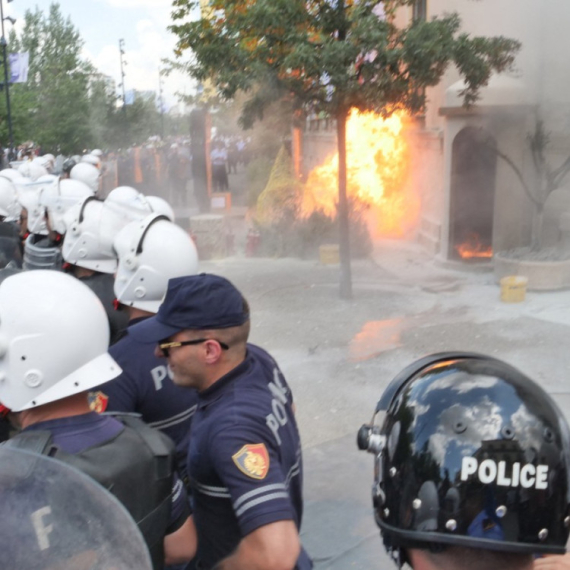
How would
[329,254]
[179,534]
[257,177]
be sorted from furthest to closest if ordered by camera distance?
[257,177] → [329,254] → [179,534]

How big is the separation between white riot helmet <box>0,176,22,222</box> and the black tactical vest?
221 inches

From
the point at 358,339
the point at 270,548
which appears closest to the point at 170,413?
the point at 270,548

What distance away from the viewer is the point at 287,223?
507 inches

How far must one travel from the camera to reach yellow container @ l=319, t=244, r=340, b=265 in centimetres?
1196

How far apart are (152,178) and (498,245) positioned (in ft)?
49.0

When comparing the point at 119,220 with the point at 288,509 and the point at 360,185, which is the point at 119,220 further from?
the point at 360,185

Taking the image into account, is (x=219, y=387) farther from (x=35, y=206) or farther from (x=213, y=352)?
(x=35, y=206)

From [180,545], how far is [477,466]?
118 centimetres

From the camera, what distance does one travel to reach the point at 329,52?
8297 mm

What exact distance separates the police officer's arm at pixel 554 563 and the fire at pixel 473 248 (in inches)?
416

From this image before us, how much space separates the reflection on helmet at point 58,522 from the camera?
112cm

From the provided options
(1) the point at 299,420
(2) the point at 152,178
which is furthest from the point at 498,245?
(2) the point at 152,178

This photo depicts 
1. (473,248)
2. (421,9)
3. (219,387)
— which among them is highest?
(421,9)

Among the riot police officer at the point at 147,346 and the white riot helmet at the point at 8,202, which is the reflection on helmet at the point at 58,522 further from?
the white riot helmet at the point at 8,202
